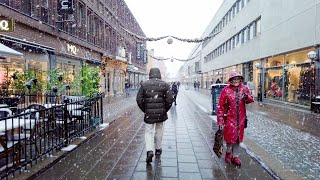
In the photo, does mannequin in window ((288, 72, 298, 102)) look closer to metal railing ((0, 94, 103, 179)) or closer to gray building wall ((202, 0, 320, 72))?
gray building wall ((202, 0, 320, 72))

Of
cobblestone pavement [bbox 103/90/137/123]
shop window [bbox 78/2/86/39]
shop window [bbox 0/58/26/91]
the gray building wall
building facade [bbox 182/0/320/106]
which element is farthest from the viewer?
shop window [bbox 78/2/86/39]

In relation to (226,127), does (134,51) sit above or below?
above

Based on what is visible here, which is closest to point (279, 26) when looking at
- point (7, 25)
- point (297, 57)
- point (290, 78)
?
point (297, 57)

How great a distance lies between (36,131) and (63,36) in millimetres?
13669

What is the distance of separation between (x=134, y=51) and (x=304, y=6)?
42067 mm

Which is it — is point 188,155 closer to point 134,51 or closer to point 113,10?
point 113,10

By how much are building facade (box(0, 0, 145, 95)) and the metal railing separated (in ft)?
17.2

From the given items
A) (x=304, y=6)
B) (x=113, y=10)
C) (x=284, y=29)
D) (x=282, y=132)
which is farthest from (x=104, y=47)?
(x=282, y=132)

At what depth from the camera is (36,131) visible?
6820 mm

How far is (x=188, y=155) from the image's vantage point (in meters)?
6.55

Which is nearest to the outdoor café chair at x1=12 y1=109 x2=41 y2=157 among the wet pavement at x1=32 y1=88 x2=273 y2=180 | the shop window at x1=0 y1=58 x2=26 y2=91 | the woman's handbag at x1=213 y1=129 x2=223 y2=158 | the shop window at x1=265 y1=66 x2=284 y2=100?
the wet pavement at x1=32 y1=88 x2=273 y2=180

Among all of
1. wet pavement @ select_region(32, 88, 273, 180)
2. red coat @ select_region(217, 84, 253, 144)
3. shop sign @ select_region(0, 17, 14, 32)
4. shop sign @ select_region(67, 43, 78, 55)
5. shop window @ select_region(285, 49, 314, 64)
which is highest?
shop sign @ select_region(67, 43, 78, 55)

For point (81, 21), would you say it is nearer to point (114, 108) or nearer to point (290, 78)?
point (114, 108)

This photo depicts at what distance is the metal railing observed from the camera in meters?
5.05
